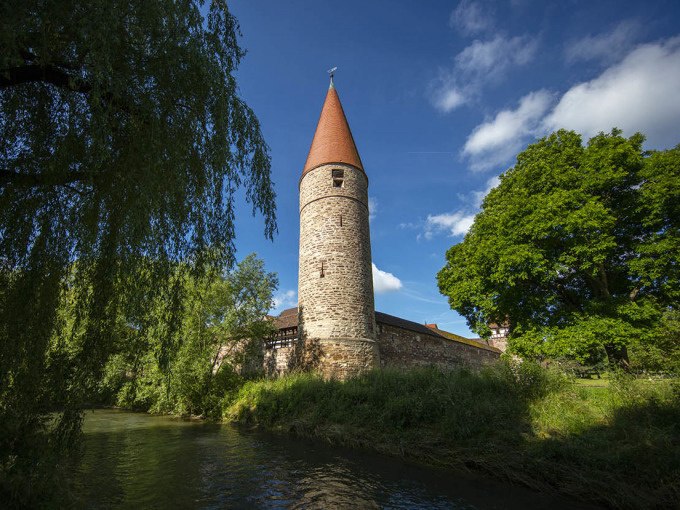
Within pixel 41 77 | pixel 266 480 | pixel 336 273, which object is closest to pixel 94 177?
pixel 41 77

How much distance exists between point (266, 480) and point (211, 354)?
946cm

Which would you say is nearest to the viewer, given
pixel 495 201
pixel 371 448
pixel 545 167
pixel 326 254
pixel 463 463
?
pixel 463 463

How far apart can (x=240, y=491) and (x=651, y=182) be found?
13.6 m

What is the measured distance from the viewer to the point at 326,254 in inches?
615

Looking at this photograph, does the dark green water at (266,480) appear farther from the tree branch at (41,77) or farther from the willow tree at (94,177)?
the tree branch at (41,77)

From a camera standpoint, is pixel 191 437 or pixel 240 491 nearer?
pixel 240 491

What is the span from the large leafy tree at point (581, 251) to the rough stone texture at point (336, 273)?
4.18m

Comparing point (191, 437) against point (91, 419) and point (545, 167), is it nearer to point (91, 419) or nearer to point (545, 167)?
point (91, 419)

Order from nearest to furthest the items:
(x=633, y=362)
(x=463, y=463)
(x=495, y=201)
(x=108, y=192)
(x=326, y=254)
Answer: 1. (x=108, y=192)
2. (x=463, y=463)
3. (x=633, y=362)
4. (x=495, y=201)
5. (x=326, y=254)

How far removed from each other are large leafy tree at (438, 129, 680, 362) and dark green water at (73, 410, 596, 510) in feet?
20.5

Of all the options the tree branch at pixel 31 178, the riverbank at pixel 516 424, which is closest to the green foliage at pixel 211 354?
the riverbank at pixel 516 424

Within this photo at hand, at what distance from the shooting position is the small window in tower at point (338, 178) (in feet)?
54.9

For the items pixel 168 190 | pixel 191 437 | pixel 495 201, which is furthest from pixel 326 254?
pixel 168 190

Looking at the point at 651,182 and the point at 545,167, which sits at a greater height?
the point at 545,167
